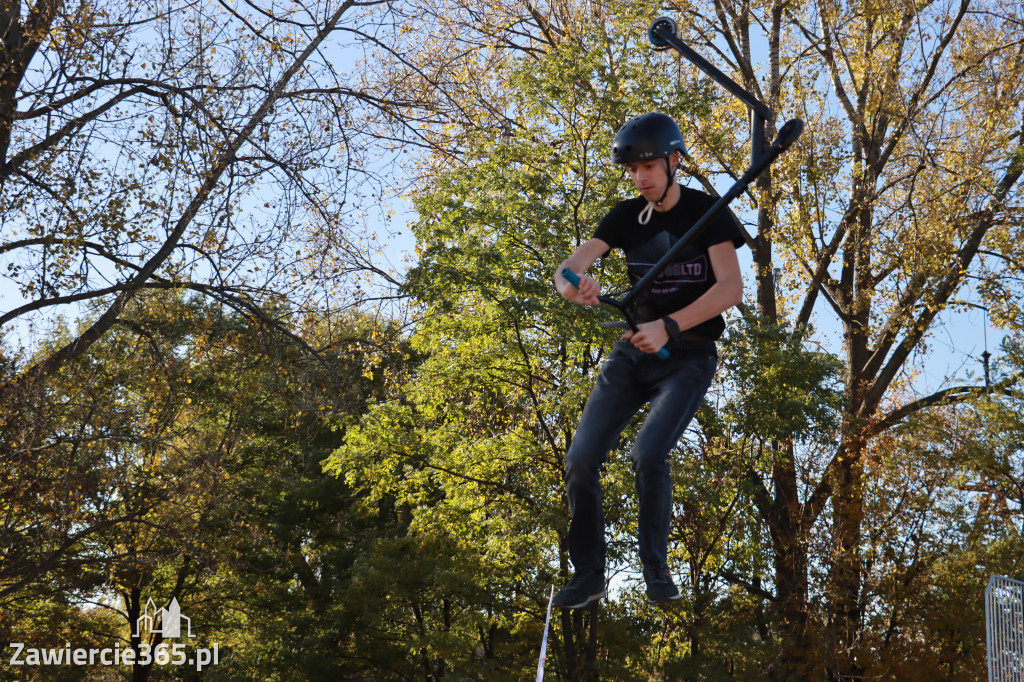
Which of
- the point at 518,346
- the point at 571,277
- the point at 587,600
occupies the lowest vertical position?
the point at 587,600

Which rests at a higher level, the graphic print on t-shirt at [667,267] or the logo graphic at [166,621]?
the graphic print on t-shirt at [667,267]

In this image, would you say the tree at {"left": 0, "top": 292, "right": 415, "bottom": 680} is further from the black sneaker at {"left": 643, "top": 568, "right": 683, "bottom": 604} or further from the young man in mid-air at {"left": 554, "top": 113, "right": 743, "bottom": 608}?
the black sneaker at {"left": 643, "top": 568, "right": 683, "bottom": 604}

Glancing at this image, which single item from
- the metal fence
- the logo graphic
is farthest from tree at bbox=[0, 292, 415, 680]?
the metal fence

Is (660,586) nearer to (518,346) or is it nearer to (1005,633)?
(1005,633)

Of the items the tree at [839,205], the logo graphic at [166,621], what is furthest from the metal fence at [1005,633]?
the logo graphic at [166,621]

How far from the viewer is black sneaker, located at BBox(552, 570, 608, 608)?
3.79m

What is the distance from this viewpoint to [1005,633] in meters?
14.4

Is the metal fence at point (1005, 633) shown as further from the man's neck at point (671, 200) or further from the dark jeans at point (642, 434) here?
the man's neck at point (671, 200)

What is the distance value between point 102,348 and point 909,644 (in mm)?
18590

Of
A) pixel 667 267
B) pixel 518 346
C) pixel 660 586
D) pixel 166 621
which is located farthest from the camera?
pixel 166 621

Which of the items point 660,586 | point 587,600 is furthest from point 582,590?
point 660,586

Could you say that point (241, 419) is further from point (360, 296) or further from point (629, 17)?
point (629, 17)

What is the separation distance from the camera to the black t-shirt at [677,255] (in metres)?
3.97

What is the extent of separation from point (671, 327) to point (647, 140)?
0.78 metres
